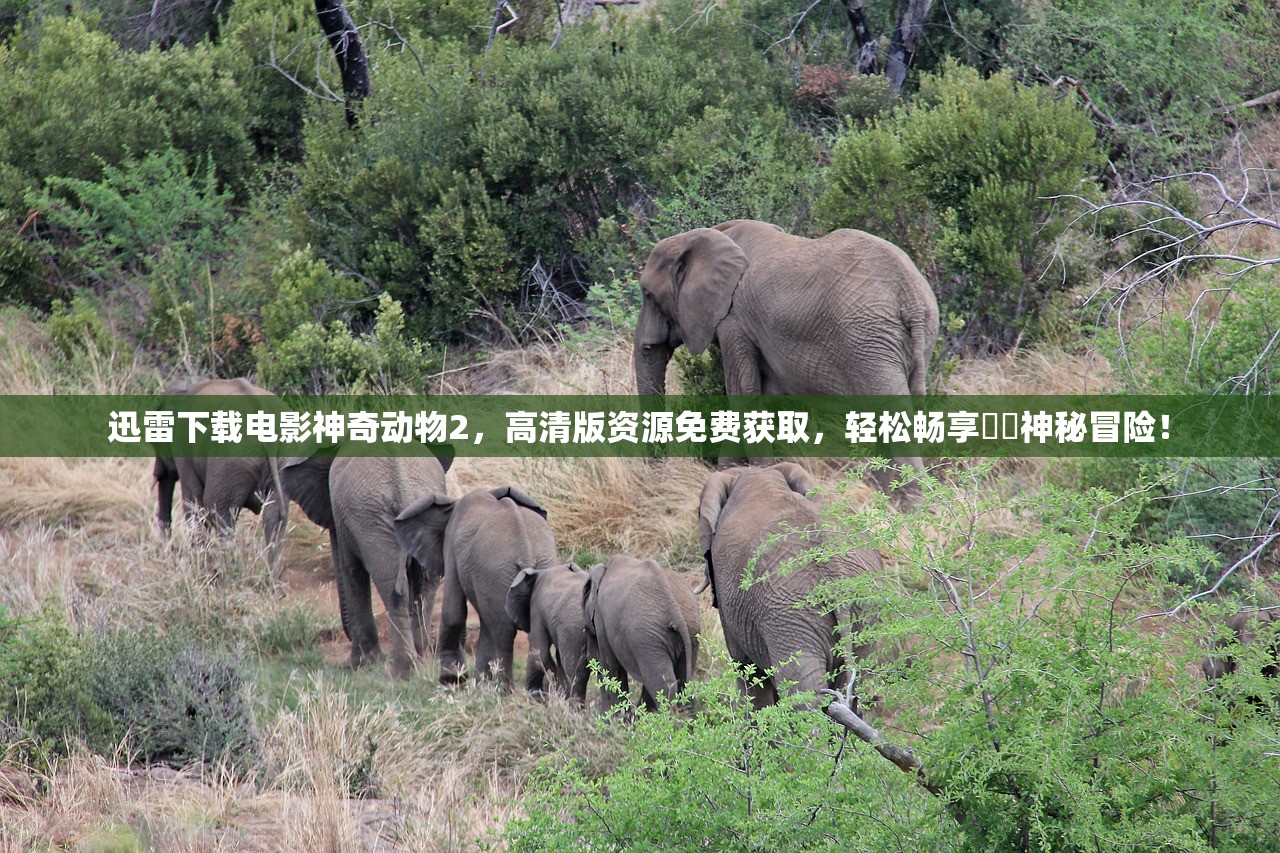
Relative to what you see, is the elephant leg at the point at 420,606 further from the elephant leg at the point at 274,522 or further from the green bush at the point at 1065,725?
the green bush at the point at 1065,725

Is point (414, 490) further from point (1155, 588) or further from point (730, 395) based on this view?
point (1155, 588)

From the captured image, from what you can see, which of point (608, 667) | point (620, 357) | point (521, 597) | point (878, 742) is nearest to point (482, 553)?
point (521, 597)

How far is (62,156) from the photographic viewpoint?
16953 mm

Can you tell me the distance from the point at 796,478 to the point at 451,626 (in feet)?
8.37

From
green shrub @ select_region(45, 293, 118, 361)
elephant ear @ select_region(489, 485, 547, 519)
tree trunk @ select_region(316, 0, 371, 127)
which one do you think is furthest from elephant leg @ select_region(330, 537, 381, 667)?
tree trunk @ select_region(316, 0, 371, 127)

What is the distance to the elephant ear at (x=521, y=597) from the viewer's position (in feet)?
26.2

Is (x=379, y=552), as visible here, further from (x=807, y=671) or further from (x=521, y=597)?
(x=807, y=671)

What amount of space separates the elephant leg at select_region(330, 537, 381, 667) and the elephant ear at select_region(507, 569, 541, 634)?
1.61m

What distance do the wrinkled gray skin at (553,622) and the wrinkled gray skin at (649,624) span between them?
1.26 ft

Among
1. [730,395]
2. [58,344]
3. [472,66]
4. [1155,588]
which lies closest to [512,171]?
[472,66]

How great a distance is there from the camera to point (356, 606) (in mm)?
9438

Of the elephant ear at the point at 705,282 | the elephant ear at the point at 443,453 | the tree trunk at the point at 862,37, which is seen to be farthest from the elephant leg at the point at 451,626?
the tree trunk at the point at 862,37

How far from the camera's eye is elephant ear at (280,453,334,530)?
961cm

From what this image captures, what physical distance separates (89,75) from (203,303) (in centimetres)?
409
